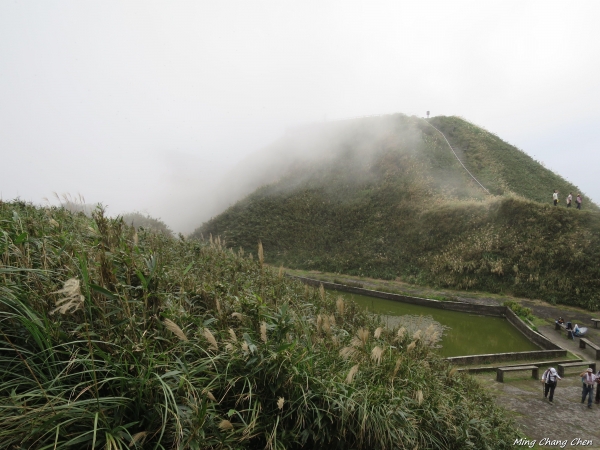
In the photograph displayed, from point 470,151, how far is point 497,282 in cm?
2047

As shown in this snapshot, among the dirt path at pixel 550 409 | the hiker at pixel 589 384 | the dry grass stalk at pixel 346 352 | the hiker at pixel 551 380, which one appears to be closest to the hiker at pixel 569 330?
the dirt path at pixel 550 409

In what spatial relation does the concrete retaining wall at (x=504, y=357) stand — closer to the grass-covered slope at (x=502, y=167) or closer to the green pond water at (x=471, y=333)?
the green pond water at (x=471, y=333)

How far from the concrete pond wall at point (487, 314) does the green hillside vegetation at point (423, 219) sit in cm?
325

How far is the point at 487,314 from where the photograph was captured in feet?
48.4

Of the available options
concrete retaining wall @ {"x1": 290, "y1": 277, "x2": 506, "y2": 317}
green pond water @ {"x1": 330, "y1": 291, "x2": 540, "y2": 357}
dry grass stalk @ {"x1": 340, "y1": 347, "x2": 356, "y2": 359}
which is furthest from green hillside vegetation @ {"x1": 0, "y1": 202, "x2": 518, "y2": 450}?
concrete retaining wall @ {"x1": 290, "y1": 277, "x2": 506, "y2": 317}

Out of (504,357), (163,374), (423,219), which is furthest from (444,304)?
(163,374)

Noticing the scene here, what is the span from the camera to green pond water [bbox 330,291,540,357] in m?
11.3

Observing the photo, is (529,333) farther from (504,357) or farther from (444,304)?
(444,304)

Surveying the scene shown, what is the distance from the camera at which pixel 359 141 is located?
40.5 m

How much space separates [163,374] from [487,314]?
16224mm

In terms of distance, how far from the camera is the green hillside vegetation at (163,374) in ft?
5.68

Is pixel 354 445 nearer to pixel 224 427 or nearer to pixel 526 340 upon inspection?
pixel 224 427

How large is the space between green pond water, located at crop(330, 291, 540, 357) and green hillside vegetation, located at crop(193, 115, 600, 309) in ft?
13.8

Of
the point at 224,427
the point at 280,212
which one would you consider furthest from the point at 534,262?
the point at 280,212
